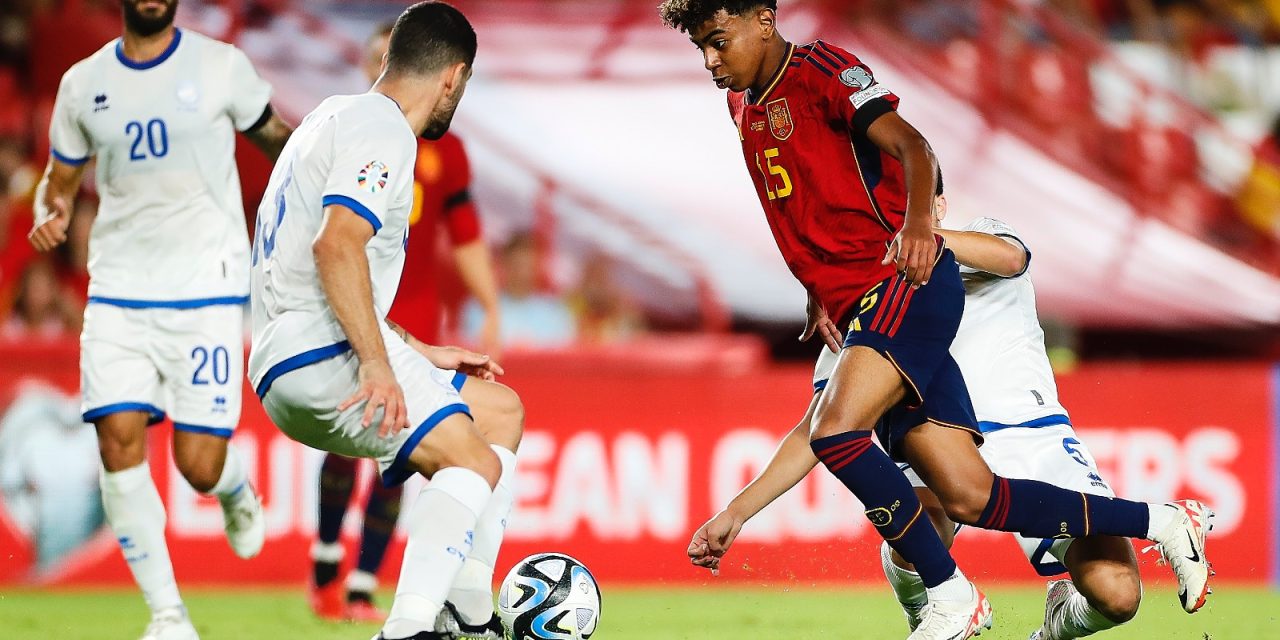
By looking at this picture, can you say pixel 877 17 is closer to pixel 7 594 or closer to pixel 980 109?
pixel 980 109

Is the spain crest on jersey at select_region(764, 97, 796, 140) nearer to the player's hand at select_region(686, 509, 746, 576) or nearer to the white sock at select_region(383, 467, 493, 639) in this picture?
the player's hand at select_region(686, 509, 746, 576)

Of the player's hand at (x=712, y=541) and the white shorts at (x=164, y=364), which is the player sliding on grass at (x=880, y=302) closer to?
the player's hand at (x=712, y=541)

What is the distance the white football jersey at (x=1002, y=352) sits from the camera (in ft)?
15.6

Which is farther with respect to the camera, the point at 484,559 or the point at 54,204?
the point at 54,204

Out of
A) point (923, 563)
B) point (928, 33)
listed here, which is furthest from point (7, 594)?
point (928, 33)

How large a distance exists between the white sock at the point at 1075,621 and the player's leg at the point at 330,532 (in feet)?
9.46

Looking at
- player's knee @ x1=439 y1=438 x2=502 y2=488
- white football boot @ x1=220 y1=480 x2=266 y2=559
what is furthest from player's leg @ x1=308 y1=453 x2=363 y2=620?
player's knee @ x1=439 y1=438 x2=502 y2=488

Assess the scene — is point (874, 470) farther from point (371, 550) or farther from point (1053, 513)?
point (371, 550)

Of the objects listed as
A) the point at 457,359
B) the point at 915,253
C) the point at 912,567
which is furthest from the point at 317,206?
the point at 912,567

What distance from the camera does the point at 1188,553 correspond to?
440 cm

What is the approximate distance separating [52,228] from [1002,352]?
321 centimetres

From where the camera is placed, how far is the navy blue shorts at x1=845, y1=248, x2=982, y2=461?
4332 mm

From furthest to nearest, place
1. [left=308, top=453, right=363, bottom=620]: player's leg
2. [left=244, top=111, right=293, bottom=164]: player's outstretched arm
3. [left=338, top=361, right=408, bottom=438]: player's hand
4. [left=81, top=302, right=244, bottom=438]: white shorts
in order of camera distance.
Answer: [left=308, top=453, right=363, bottom=620]: player's leg < [left=244, top=111, right=293, bottom=164]: player's outstretched arm < [left=81, top=302, right=244, bottom=438]: white shorts < [left=338, top=361, right=408, bottom=438]: player's hand

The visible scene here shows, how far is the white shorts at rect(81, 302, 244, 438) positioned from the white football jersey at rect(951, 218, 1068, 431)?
255 centimetres
